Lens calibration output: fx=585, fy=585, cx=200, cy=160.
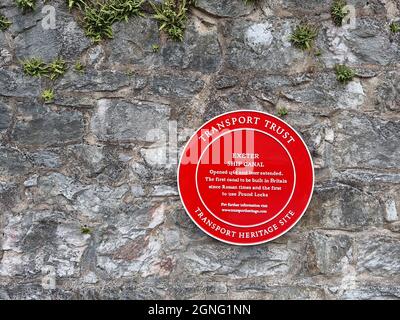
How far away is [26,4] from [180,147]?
120 cm

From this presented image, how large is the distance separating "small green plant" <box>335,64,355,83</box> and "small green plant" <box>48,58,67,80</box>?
155 centimetres

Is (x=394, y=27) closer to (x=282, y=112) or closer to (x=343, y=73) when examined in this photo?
(x=343, y=73)

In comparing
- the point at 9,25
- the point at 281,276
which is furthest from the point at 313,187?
the point at 9,25

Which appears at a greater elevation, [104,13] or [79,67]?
[104,13]

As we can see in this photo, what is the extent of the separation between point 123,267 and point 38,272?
1.60 ft

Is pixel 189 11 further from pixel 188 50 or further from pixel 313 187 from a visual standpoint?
pixel 313 187

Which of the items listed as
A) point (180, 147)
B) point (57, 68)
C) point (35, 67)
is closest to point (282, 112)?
point (180, 147)

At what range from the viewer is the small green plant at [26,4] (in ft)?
10.9

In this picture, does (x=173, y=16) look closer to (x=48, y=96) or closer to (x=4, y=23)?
(x=48, y=96)

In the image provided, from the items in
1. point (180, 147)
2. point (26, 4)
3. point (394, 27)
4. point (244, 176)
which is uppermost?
point (26, 4)

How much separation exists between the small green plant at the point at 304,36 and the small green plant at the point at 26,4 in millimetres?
1487

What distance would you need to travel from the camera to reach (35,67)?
10.9ft

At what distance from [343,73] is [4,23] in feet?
6.41
